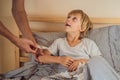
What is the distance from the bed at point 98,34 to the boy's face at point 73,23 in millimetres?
139

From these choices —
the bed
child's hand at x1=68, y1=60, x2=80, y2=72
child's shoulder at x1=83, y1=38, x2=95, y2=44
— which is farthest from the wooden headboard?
child's hand at x1=68, y1=60, x2=80, y2=72

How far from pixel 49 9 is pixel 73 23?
1.67ft

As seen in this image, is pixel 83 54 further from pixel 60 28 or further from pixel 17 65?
pixel 17 65

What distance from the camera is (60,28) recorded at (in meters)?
2.14

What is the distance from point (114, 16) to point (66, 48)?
54 cm

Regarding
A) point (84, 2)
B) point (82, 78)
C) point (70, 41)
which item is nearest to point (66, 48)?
point (70, 41)

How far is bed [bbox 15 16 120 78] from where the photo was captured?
5.64 ft

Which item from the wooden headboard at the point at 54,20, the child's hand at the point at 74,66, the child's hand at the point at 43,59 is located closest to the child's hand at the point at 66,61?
the child's hand at the point at 74,66

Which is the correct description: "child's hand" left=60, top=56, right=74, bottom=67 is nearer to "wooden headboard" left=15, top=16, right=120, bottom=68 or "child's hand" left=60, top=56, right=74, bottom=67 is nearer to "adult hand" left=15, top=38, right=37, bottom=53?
"adult hand" left=15, top=38, right=37, bottom=53

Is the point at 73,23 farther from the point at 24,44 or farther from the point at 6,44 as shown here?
the point at 6,44

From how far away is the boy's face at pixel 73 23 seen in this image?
5.64 ft

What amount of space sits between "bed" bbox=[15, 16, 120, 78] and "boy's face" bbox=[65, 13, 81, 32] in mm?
139

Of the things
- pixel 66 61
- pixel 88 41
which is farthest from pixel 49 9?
pixel 66 61

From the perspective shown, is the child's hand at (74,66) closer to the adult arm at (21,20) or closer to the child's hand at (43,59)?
the child's hand at (43,59)
